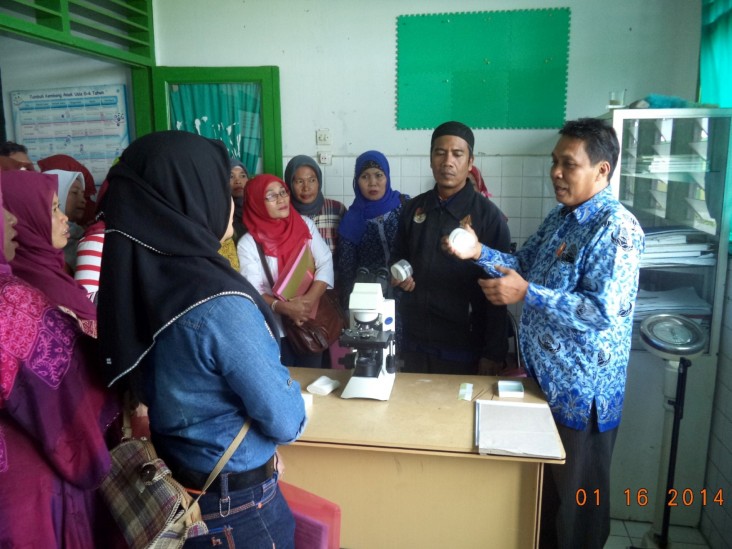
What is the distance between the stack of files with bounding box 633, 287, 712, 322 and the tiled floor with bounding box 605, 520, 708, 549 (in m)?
1.04

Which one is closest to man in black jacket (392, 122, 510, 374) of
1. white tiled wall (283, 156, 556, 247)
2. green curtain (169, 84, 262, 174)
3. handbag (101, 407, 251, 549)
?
white tiled wall (283, 156, 556, 247)

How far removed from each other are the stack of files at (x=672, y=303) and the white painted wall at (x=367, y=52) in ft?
3.58

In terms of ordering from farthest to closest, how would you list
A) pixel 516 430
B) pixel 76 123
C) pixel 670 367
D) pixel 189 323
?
pixel 76 123
pixel 670 367
pixel 516 430
pixel 189 323

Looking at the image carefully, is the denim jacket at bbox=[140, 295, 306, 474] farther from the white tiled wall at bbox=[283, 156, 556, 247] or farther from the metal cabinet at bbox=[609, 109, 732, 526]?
the white tiled wall at bbox=[283, 156, 556, 247]

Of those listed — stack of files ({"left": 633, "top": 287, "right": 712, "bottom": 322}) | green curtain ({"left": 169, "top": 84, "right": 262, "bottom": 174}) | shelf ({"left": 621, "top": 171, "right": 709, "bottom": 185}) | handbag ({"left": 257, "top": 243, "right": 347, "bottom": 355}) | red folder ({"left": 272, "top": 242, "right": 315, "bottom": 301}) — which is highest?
green curtain ({"left": 169, "top": 84, "right": 262, "bottom": 174})

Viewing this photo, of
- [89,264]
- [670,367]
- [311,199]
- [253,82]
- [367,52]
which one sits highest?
[367,52]

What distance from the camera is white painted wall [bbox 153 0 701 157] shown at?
307 centimetres

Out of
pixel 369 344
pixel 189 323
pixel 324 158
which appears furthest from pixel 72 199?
pixel 189 323

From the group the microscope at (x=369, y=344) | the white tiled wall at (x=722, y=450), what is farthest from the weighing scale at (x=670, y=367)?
the microscope at (x=369, y=344)

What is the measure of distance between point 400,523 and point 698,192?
2.12m

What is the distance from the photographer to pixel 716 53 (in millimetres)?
2717

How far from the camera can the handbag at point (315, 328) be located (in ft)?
8.86

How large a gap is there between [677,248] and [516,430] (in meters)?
1.52

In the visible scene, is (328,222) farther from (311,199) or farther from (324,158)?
(324,158)
